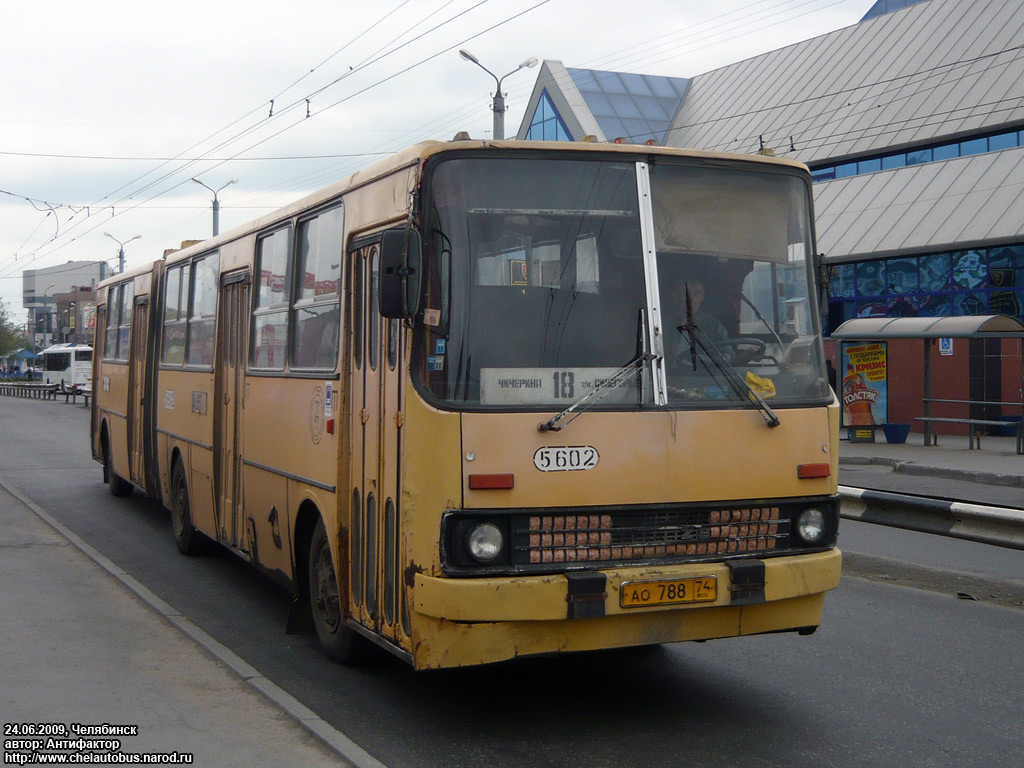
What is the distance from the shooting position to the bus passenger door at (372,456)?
225 inches

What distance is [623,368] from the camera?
5551mm

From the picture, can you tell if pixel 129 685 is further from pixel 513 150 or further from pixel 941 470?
pixel 941 470

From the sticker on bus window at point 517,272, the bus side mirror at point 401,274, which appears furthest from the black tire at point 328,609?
the sticker on bus window at point 517,272

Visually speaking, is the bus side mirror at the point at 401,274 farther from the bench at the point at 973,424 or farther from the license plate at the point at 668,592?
the bench at the point at 973,424

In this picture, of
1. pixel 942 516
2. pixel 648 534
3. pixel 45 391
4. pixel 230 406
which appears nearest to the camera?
pixel 648 534

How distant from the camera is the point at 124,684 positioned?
601 centimetres

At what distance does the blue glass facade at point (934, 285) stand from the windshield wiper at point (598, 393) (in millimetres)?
20814

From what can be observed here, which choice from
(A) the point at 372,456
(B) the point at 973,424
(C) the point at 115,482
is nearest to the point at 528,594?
(A) the point at 372,456

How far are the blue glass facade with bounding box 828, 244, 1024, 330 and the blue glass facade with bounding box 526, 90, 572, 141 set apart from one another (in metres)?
15.6

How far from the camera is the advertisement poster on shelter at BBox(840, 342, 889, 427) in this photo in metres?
23.8

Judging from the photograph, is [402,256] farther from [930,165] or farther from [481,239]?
[930,165]

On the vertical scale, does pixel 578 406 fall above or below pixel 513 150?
below

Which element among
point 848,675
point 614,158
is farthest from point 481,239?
point 848,675

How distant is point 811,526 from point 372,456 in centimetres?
218
